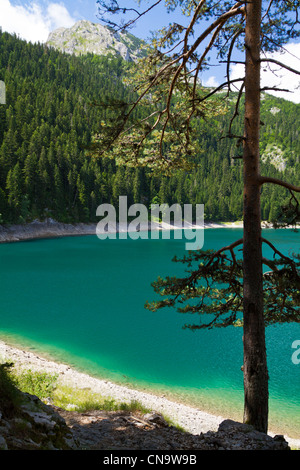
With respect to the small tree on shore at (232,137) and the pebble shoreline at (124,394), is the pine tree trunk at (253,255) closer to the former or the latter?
the small tree on shore at (232,137)

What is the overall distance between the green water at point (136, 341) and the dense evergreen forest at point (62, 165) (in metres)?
18.5

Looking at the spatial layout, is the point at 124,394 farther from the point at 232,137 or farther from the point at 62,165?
the point at 62,165

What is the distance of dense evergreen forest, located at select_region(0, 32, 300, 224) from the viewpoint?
6303 cm

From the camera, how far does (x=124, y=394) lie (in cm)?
915

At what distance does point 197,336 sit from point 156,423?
10971mm

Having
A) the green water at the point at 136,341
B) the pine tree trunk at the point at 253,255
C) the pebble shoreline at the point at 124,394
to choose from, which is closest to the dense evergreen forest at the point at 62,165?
the green water at the point at 136,341

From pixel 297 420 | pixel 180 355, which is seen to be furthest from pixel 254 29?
pixel 180 355

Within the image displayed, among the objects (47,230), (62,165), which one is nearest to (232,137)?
(47,230)

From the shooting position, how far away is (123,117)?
5309 mm

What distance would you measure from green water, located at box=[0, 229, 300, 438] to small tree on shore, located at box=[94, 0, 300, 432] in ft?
17.8

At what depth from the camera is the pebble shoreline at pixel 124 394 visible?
295 inches

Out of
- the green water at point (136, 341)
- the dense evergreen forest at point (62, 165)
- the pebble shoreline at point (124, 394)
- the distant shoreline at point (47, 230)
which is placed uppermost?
the dense evergreen forest at point (62, 165)

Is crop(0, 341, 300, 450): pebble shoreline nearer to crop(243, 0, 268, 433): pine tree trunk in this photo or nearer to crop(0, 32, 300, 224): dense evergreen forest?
crop(243, 0, 268, 433): pine tree trunk

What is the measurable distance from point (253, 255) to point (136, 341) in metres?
11.7
